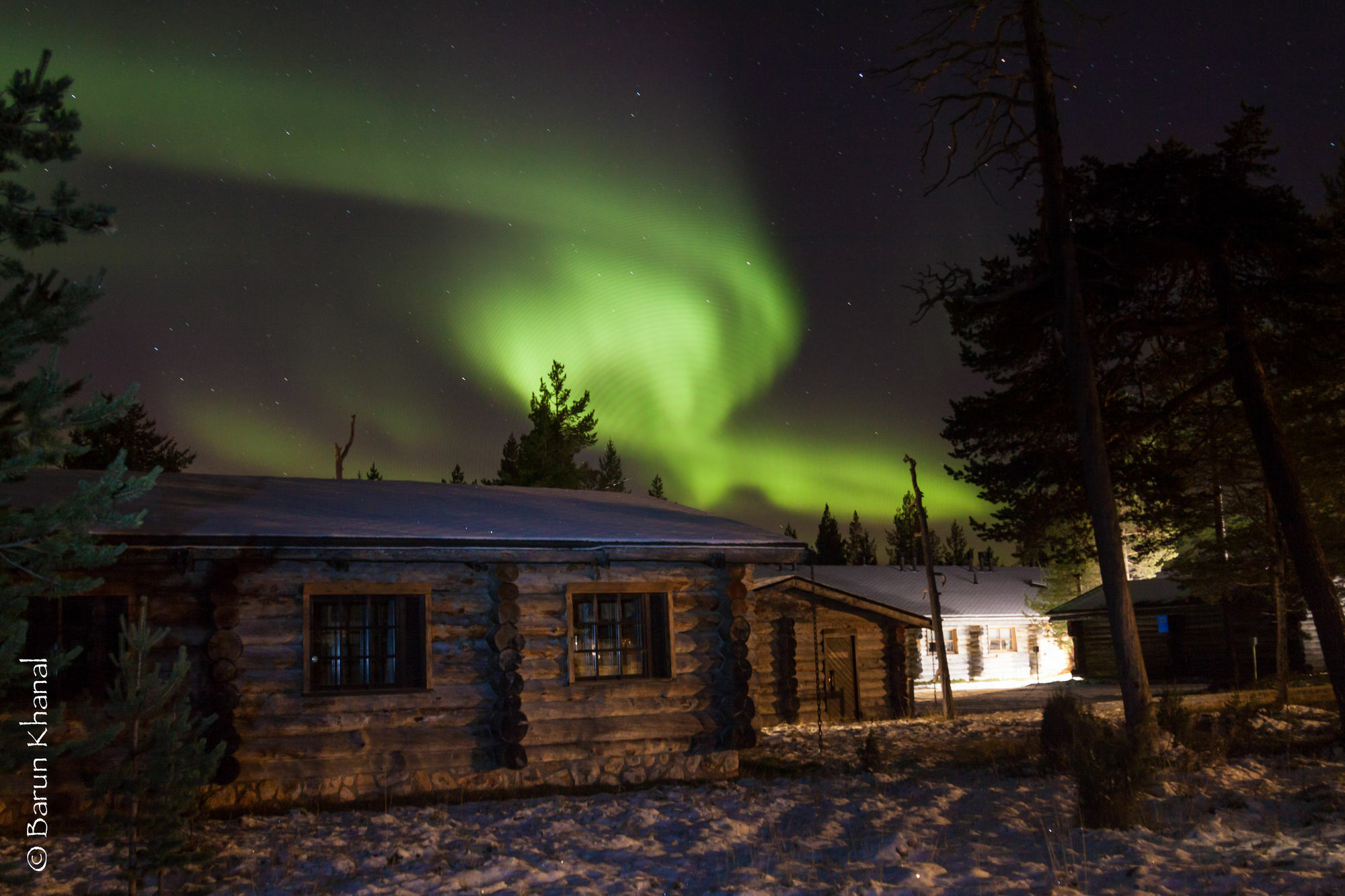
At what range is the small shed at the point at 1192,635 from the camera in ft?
120

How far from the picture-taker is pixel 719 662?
15242 millimetres

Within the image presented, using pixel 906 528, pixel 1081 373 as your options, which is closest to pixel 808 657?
pixel 1081 373

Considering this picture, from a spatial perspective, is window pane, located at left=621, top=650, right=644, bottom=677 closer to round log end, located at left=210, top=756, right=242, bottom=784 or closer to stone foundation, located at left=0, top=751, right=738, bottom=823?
stone foundation, located at left=0, top=751, right=738, bottom=823

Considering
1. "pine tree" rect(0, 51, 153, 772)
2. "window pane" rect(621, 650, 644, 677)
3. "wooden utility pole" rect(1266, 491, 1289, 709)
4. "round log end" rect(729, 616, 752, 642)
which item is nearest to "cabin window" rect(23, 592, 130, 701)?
"pine tree" rect(0, 51, 153, 772)

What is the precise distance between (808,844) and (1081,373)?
9.06 meters

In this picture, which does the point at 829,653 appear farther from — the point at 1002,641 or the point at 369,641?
the point at 1002,641

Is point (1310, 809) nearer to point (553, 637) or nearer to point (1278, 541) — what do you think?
point (553, 637)

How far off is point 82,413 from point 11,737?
2273mm

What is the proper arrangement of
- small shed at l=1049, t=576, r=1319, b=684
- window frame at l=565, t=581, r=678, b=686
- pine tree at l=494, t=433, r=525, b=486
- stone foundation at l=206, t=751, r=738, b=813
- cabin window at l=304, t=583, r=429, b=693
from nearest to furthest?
stone foundation at l=206, t=751, r=738, b=813
cabin window at l=304, t=583, r=429, b=693
window frame at l=565, t=581, r=678, b=686
small shed at l=1049, t=576, r=1319, b=684
pine tree at l=494, t=433, r=525, b=486

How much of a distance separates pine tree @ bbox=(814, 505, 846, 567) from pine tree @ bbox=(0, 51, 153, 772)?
285ft

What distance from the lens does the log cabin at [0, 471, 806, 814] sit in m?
12.2

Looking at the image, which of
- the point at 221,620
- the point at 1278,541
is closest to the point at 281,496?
the point at 221,620

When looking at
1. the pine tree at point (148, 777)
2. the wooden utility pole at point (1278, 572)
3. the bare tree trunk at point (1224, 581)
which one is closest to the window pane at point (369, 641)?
the pine tree at point (148, 777)

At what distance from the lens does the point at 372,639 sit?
1381 centimetres
